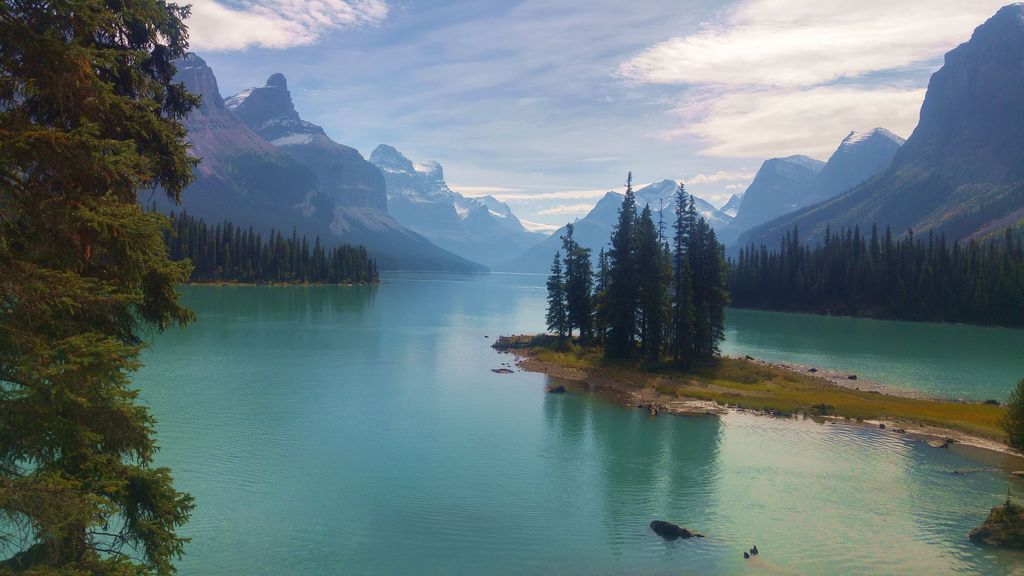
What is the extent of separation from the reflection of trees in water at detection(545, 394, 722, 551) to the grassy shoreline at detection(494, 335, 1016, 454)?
5.32 meters

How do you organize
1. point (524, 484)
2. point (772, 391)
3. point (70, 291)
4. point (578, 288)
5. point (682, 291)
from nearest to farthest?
1. point (70, 291)
2. point (524, 484)
3. point (772, 391)
4. point (682, 291)
5. point (578, 288)

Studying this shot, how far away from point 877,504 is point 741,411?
22.6 m

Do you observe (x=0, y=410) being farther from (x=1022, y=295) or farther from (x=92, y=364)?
(x=1022, y=295)

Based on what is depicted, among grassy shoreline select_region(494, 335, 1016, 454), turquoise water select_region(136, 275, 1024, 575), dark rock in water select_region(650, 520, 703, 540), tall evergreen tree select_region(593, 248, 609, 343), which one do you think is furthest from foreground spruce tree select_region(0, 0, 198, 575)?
tall evergreen tree select_region(593, 248, 609, 343)

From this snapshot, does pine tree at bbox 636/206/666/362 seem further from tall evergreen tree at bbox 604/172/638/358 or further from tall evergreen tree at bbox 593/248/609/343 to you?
tall evergreen tree at bbox 593/248/609/343

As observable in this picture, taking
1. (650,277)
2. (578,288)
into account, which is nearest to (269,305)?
(578,288)

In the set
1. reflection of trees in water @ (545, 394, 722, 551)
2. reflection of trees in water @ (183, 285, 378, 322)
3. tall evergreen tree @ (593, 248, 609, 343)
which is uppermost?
tall evergreen tree @ (593, 248, 609, 343)

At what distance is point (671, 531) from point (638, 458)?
1337 cm

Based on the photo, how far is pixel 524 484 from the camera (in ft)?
119

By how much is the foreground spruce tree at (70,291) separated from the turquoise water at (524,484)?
48.2 ft

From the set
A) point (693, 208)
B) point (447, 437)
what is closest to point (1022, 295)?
point (693, 208)

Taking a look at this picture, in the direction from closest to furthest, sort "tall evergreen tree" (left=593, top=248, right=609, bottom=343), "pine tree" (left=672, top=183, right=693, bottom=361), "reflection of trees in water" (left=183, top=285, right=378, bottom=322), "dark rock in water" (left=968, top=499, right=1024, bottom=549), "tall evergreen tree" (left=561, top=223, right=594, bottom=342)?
"dark rock in water" (left=968, top=499, right=1024, bottom=549)
"pine tree" (left=672, top=183, right=693, bottom=361)
"tall evergreen tree" (left=593, top=248, right=609, bottom=343)
"tall evergreen tree" (left=561, top=223, right=594, bottom=342)
"reflection of trees in water" (left=183, top=285, right=378, bottom=322)

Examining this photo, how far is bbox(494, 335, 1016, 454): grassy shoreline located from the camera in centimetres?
5216

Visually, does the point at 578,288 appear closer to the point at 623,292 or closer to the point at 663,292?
the point at 623,292
